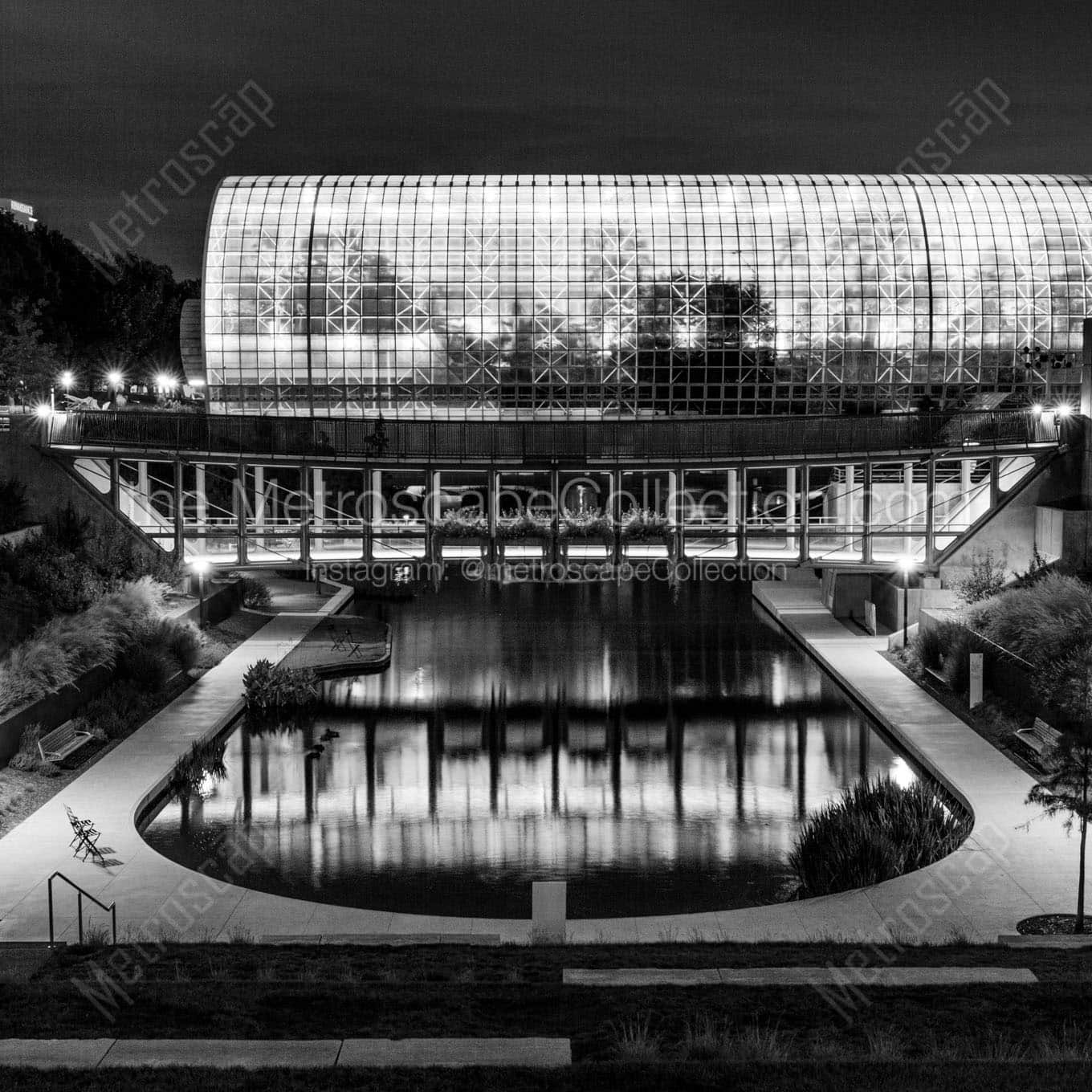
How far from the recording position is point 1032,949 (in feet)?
58.0

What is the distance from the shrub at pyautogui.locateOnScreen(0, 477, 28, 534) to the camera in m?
45.5

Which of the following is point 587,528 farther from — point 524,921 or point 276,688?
point 524,921

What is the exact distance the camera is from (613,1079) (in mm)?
11969

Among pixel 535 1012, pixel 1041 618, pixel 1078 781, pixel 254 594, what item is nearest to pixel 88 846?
pixel 535 1012

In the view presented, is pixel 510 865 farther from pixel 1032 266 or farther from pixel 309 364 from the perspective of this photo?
pixel 1032 266

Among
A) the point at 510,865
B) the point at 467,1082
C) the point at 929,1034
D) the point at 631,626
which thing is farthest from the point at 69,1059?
the point at 631,626

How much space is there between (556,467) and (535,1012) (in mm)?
36543

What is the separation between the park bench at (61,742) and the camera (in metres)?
29.2

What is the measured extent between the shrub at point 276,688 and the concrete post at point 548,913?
62.3 feet

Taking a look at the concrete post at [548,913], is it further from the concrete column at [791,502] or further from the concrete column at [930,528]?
the concrete column at [791,502]

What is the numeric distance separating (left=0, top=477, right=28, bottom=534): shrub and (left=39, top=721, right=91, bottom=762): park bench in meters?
15.6

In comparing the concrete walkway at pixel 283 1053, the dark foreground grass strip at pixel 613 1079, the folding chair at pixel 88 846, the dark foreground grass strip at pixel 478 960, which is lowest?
the folding chair at pixel 88 846

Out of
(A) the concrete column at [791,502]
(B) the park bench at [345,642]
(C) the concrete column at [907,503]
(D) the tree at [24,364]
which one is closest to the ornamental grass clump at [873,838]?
(B) the park bench at [345,642]

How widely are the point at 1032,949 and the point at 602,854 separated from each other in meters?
9.15
